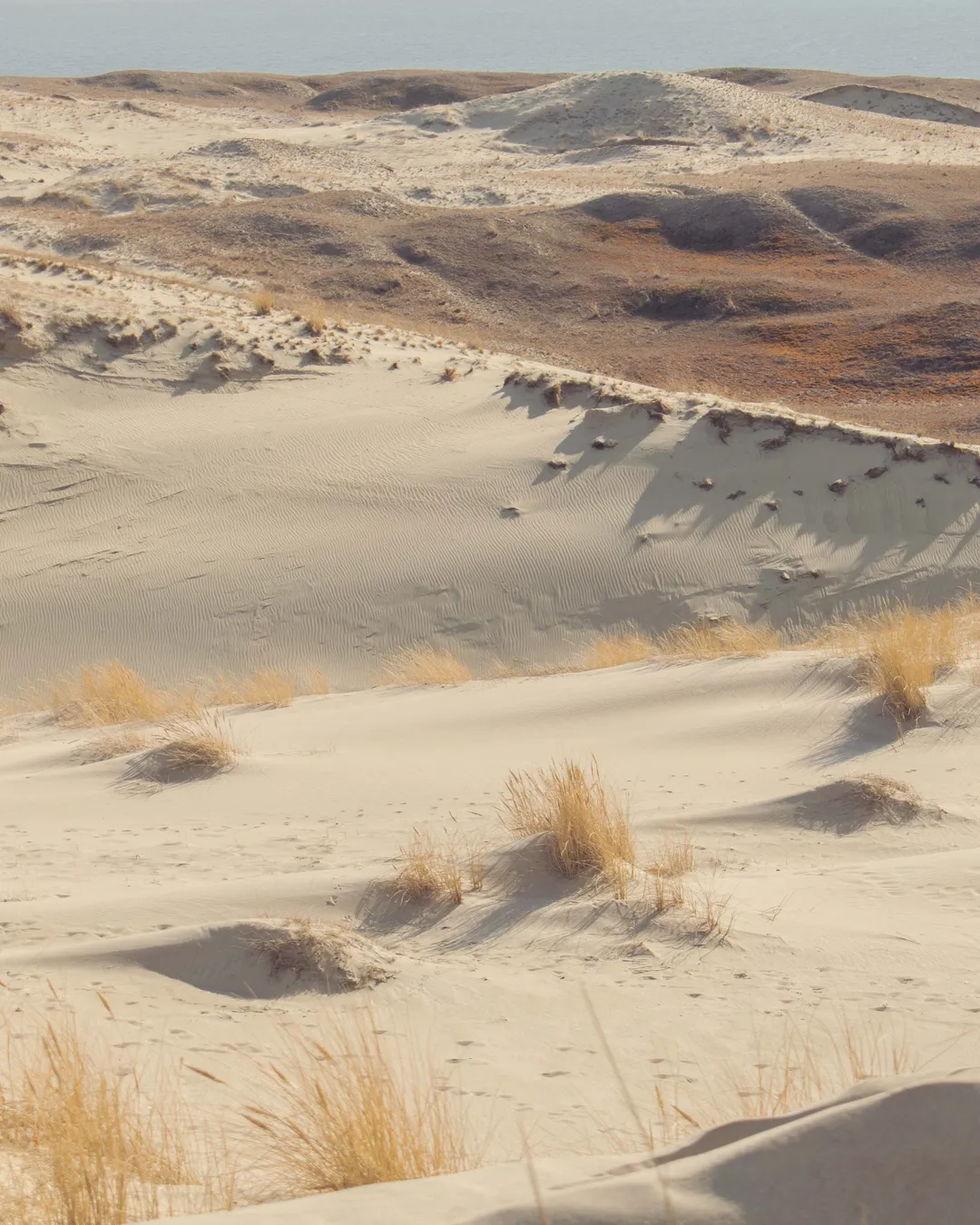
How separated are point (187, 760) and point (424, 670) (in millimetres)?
2933

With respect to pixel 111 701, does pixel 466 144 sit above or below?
above

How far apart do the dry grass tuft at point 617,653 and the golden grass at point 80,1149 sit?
18.8 ft

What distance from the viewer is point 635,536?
439 inches

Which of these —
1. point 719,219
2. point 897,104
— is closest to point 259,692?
point 719,219

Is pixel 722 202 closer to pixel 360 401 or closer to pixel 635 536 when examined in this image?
pixel 360 401

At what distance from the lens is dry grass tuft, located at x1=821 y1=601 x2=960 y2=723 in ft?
19.6

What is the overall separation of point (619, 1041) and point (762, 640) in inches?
242

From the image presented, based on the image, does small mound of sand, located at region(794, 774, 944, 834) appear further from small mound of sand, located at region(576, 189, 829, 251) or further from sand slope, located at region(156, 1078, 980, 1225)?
small mound of sand, located at region(576, 189, 829, 251)

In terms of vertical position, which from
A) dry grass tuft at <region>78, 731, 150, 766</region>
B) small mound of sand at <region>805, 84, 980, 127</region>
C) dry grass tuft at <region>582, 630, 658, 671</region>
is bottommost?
dry grass tuft at <region>582, 630, 658, 671</region>

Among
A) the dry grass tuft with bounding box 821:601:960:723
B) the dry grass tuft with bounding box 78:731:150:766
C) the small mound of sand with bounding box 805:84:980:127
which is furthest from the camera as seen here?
the small mound of sand with bounding box 805:84:980:127

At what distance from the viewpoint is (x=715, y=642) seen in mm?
8625

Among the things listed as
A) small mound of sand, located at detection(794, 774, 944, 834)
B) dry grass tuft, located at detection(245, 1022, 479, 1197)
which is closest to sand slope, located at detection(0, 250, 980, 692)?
small mound of sand, located at detection(794, 774, 944, 834)

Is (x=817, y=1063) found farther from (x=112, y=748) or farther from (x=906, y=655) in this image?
(x=112, y=748)

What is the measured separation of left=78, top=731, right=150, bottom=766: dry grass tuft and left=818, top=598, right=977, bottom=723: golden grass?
153 inches
